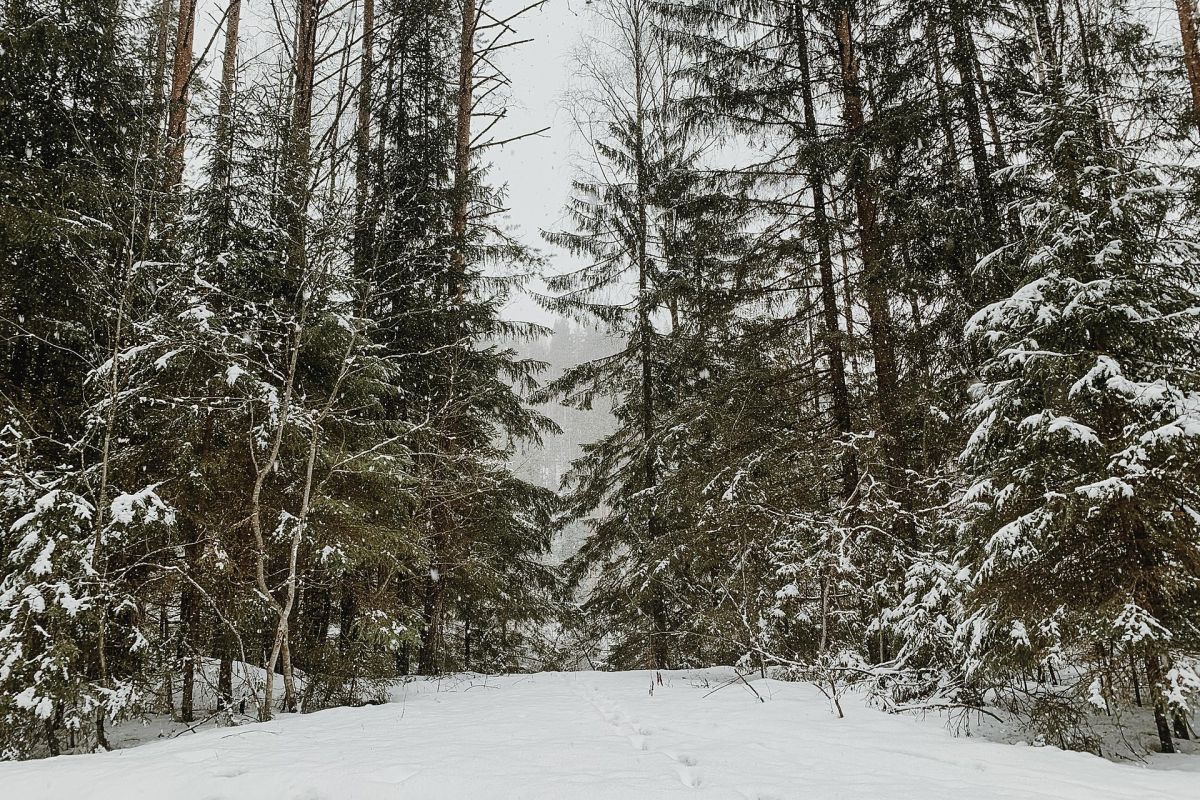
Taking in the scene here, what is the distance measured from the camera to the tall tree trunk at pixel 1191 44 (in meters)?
6.67

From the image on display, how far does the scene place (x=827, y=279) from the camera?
850cm

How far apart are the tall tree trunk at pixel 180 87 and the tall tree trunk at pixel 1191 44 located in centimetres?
1213

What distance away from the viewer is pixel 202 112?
786cm

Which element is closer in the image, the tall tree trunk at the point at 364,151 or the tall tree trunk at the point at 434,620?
the tall tree trunk at the point at 364,151

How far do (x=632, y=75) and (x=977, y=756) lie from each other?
14124 millimetres

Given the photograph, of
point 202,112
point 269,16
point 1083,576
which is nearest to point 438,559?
point 202,112

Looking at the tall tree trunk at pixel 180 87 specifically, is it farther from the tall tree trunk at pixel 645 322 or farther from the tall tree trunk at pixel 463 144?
the tall tree trunk at pixel 645 322

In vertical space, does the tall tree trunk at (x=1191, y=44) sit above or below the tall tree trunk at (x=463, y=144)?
below

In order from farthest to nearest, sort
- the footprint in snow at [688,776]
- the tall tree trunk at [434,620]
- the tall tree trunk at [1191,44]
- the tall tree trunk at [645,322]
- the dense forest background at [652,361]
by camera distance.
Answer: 1. the tall tree trunk at [645,322]
2. the tall tree trunk at [434,620]
3. the tall tree trunk at [1191,44]
4. the dense forest background at [652,361]
5. the footprint in snow at [688,776]

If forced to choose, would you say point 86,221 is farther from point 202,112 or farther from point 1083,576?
point 1083,576

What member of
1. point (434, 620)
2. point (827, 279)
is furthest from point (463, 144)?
point (434, 620)

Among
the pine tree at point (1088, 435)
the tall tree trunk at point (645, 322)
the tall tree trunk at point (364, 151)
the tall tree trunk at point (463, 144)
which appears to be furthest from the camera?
the tall tree trunk at point (645, 322)

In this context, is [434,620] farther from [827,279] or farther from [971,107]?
[971,107]

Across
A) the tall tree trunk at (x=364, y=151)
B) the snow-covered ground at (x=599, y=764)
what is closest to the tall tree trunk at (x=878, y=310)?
the snow-covered ground at (x=599, y=764)
